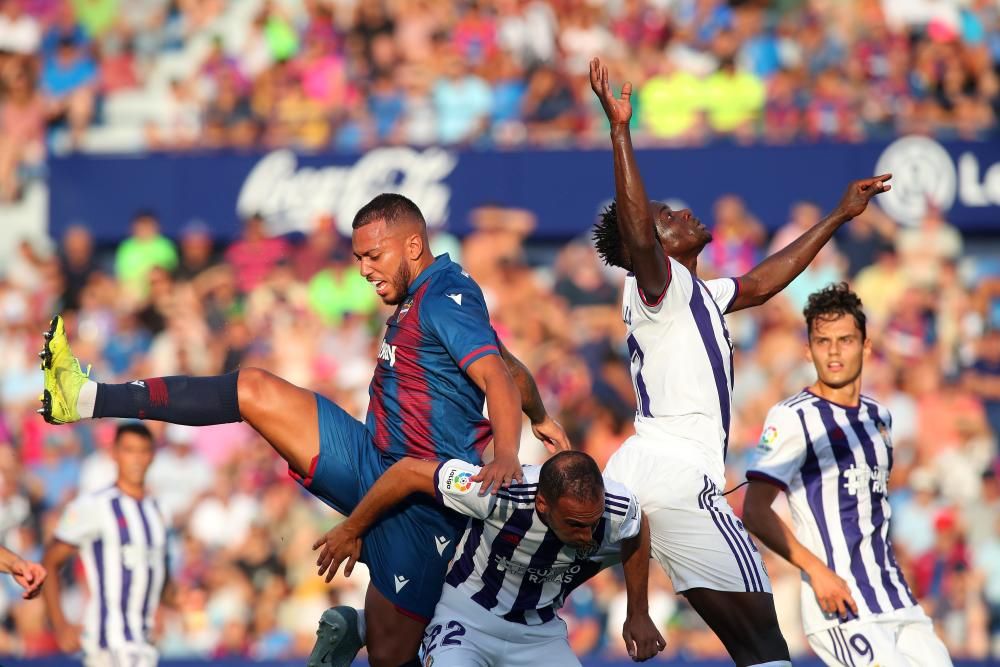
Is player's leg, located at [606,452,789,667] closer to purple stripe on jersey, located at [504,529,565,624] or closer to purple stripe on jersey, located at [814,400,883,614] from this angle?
purple stripe on jersey, located at [504,529,565,624]

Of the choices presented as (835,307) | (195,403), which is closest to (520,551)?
(195,403)

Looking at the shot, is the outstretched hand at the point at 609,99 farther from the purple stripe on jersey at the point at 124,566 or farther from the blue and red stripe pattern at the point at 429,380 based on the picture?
the purple stripe on jersey at the point at 124,566

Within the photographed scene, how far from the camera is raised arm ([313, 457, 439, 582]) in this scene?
6.01 meters

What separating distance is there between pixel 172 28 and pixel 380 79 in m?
2.86

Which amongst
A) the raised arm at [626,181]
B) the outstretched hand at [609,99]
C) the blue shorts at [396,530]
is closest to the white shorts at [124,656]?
the blue shorts at [396,530]

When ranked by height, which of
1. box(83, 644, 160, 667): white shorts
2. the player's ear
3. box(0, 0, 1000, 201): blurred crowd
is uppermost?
box(0, 0, 1000, 201): blurred crowd

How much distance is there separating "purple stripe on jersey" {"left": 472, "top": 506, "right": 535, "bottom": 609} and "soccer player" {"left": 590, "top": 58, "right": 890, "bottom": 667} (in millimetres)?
513

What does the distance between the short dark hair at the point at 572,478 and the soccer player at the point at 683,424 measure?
0.54 metres

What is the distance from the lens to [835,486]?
6.80 metres

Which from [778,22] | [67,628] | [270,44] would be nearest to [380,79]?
[270,44]

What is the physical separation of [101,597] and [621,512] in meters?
4.67

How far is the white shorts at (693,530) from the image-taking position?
598 centimetres

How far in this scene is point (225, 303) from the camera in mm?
13367

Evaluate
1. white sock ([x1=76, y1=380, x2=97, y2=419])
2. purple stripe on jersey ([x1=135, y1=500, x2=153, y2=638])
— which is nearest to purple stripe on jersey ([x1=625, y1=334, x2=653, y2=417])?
white sock ([x1=76, y1=380, x2=97, y2=419])
